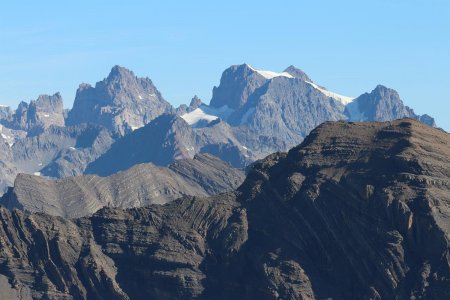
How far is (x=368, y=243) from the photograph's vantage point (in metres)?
168

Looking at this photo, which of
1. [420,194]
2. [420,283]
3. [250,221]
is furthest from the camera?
[250,221]

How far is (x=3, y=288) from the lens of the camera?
564ft

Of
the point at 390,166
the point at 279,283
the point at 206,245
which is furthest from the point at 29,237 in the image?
the point at 390,166

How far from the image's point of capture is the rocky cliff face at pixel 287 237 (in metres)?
165

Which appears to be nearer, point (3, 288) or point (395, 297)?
point (395, 297)

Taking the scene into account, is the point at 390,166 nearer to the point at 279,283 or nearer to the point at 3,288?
the point at 279,283

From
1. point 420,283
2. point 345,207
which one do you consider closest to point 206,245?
point 345,207

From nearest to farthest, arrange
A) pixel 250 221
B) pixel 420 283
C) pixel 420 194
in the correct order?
1. pixel 420 283
2. pixel 420 194
3. pixel 250 221

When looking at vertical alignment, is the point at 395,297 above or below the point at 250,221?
below

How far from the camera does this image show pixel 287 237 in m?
174

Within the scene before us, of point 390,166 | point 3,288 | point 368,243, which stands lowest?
point 3,288

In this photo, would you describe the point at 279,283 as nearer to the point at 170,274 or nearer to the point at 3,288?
the point at 170,274

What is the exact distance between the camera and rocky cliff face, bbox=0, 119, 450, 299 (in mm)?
165375

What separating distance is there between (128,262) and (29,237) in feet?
41.7
